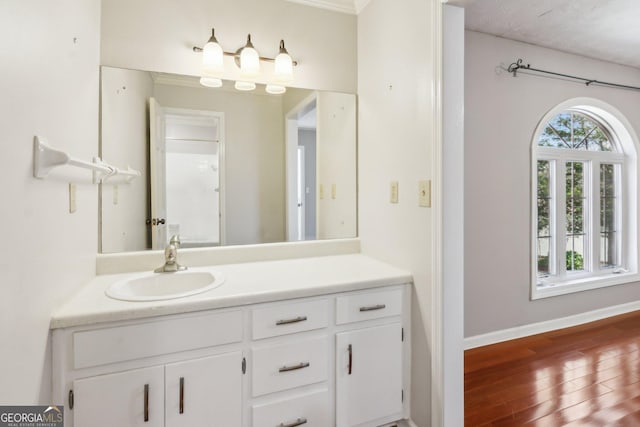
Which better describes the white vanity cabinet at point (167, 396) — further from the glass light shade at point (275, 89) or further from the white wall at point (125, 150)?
the glass light shade at point (275, 89)

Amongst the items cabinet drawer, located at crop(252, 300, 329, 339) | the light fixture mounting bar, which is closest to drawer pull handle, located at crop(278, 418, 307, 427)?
cabinet drawer, located at crop(252, 300, 329, 339)

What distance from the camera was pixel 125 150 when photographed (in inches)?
66.0

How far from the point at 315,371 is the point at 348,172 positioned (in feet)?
4.15

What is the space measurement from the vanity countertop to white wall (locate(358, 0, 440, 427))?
0.52 feet

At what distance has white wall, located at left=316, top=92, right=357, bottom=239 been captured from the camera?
2.13 metres

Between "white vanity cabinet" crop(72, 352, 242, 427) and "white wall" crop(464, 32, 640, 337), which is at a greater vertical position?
"white wall" crop(464, 32, 640, 337)

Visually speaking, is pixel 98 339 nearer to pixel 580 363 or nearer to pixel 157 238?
pixel 157 238

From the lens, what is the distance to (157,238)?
1.77m

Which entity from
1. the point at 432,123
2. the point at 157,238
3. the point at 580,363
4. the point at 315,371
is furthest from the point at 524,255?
the point at 157,238

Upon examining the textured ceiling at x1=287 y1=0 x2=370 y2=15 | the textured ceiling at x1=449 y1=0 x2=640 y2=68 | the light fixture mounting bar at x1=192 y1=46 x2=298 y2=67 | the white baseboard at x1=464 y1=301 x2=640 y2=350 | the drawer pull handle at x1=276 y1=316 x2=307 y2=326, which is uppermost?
the textured ceiling at x1=449 y1=0 x2=640 y2=68

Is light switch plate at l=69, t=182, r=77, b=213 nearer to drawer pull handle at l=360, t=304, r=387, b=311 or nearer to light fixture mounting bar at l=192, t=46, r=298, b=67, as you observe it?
light fixture mounting bar at l=192, t=46, r=298, b=67

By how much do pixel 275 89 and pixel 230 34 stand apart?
389 mm

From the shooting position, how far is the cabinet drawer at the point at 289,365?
131cm

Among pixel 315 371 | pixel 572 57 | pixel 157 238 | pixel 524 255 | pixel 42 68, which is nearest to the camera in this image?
pixel 42 68
